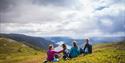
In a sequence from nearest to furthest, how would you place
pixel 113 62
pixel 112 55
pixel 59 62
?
pixel 113 62
pixel 112 55
pixel 59 62

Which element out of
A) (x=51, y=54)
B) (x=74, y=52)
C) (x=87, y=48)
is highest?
(x=87, y=48)

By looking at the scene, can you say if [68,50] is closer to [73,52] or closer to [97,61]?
[73,52]

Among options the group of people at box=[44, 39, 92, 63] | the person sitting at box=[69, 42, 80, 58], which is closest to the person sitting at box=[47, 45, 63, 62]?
the group of people at box=[44, 39, 92, 63]

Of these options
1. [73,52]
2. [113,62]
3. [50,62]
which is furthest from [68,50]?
[113,62]

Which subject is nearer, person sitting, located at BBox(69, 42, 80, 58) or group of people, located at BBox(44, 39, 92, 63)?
group of people, located at BBox(44, 39, 92, 63)

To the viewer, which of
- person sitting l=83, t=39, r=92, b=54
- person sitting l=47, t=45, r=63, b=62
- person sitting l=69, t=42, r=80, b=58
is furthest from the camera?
person sitting l=83, t=39, r=92, b=54

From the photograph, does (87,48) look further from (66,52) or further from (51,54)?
(51,54)

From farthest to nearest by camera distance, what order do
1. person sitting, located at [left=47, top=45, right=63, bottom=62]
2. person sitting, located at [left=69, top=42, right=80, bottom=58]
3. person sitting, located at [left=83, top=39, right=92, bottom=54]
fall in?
person sitting, located at [left=83, top=39, right=92, bottom=54], person sitting, located at [left=69, top=42, right=80, bottom=58], person sitting, located at [left=47, top=45, right=63, bottom=62]

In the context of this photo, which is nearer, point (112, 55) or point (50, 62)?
point (112, 55)

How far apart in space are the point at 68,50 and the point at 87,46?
2.81 metres

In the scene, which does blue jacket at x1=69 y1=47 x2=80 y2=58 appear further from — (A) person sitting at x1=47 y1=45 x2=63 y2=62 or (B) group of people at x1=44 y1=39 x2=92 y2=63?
(A) person sitting at x1=47 y1=45 x2=63 y2=62

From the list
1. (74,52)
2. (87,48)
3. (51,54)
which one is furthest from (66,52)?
(87,48)

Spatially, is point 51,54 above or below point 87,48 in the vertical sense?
below

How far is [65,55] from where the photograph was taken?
3512 cm
